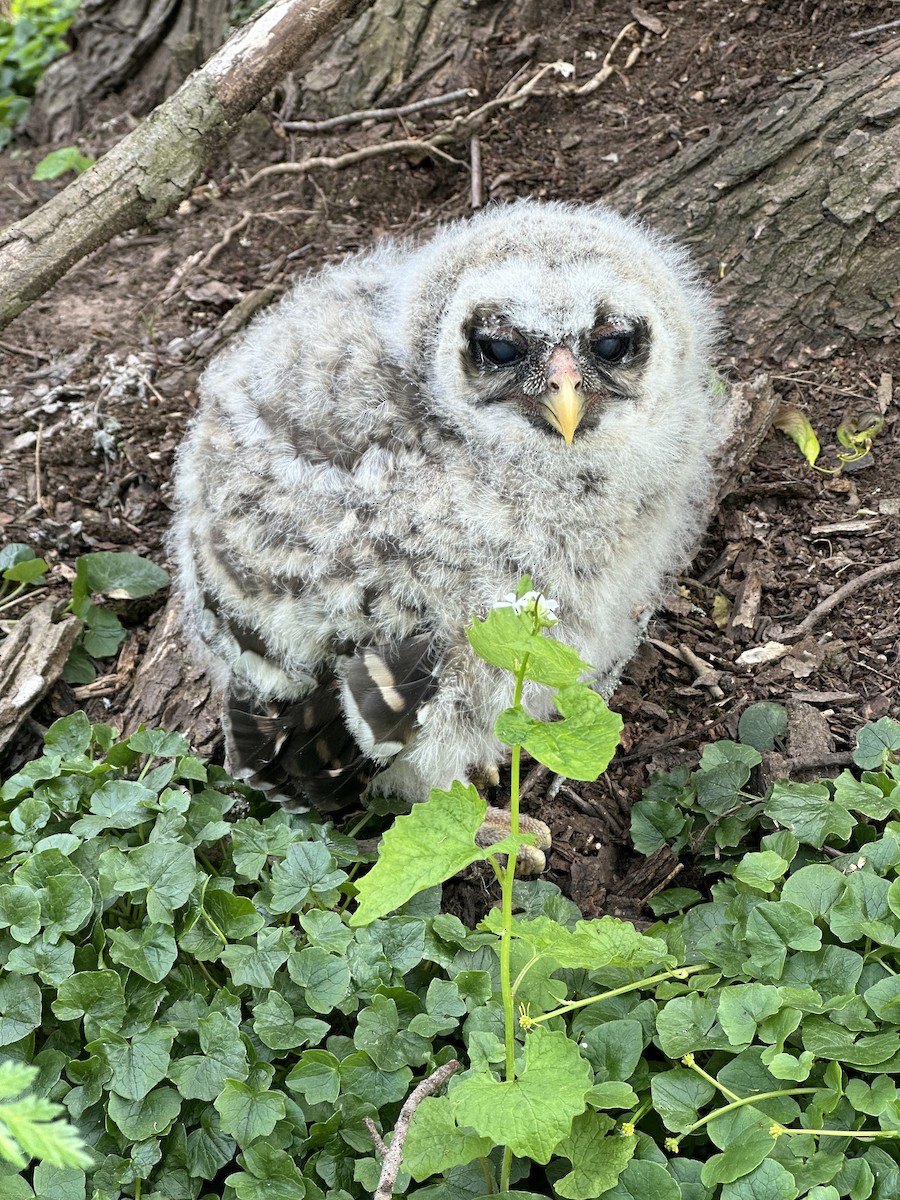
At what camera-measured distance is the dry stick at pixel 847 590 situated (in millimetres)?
3391

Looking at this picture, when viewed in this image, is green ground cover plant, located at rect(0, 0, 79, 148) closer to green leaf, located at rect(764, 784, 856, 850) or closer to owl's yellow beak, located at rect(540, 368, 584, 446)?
owl's yellow beak, located at rect(540, 368, 584, 446)

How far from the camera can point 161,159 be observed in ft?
11.4

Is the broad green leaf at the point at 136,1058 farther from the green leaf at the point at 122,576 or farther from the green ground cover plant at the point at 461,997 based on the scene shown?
the green leaf at the point at 122,576

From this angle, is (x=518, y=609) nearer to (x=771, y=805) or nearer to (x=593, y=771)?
(x=593, y=771)

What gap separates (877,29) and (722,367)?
1.43 m

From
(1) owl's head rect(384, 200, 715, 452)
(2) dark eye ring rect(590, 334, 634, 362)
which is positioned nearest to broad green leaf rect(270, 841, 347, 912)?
(1) owl's head rect(384, 200, 715, 452)

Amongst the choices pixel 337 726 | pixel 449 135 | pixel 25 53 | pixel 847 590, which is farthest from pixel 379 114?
pixel 337 726

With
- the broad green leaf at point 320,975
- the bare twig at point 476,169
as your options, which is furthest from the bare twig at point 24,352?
the broad green leaf at point 320,975

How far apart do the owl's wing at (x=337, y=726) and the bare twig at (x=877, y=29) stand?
2998mm

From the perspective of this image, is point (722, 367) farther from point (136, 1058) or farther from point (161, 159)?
point (136, 1058)

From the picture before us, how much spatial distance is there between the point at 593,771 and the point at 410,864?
335 mm

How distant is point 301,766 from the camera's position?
2969 mm

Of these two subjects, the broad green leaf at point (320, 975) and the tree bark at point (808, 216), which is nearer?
the broad green leaf at point (320, 975)

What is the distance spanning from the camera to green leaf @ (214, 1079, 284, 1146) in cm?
221
